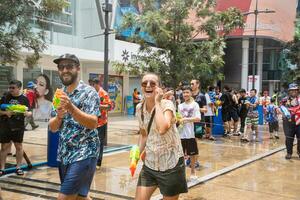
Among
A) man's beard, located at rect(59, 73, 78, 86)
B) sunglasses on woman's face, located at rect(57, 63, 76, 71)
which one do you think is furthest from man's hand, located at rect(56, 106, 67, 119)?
sunglasses on woman's face, located at rect(57, 63, 76, 71)

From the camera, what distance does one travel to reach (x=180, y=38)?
13320 millimetres

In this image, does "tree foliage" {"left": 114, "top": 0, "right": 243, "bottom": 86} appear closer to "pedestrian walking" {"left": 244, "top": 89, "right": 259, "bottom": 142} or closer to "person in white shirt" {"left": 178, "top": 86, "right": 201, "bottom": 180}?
"pedestrian walking" {"left": 244, "top": 89, "right": 259, "bottom": 142}

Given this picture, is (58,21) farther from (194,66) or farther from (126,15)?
(194,66)

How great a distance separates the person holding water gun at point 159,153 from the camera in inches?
146

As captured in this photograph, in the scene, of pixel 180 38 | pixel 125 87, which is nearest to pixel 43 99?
pixel 180 38

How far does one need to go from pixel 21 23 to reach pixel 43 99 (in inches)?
339

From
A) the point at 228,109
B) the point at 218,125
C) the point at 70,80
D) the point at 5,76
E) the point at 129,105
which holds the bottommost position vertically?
the point at 218,125

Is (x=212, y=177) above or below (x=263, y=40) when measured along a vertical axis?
below

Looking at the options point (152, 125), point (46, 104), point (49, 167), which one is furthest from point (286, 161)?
point (46, 104)

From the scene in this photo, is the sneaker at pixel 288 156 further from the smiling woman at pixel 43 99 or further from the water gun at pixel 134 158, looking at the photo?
the smiling woman at pixel 43 99

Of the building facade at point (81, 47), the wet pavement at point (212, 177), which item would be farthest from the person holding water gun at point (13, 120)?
the building facade at point (81, 47)

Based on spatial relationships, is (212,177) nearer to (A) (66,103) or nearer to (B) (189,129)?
(B) (189,129)

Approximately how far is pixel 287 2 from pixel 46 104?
29707 mm

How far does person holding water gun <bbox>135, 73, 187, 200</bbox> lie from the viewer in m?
3.72
